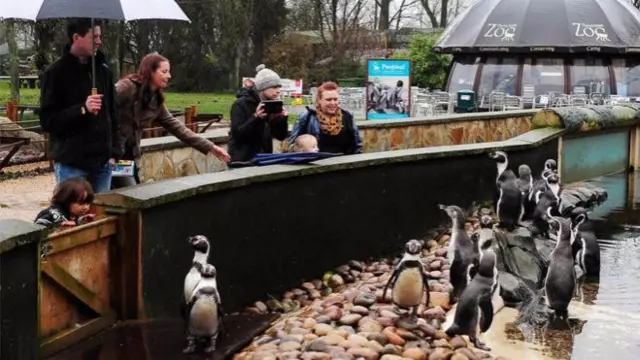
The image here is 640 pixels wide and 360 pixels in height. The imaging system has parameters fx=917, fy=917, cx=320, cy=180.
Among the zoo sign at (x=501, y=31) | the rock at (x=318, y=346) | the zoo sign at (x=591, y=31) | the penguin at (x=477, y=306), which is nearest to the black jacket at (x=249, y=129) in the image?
the penguin at (x=477, y=306)

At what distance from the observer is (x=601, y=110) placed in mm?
16781

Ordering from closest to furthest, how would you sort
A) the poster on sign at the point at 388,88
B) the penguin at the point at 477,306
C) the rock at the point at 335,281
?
the penguin at the point at 477,306 < the rock at the point at 335,281 < the poster on sign at the point at 388,88

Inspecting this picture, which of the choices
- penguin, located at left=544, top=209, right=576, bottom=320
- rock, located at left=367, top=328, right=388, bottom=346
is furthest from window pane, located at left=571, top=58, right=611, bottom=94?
rock, located at left=367, top=328, right=388, bottom=346

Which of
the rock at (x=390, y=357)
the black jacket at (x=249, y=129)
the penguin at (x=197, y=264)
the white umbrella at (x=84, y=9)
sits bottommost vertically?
the rock at (x=390, y=357)

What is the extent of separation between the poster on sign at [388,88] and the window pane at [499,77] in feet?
29.1

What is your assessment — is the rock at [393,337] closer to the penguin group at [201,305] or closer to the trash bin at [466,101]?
the penguin group at [201,305]

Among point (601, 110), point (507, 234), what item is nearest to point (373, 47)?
point (601, 110)

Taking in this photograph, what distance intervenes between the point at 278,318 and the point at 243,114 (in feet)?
6.55

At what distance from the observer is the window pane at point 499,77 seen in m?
27.8

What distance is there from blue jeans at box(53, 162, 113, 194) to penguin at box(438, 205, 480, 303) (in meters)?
2.91

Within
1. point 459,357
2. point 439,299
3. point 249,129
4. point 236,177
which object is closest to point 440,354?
point 459,357

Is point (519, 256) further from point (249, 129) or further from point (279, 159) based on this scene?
point (249, 129)

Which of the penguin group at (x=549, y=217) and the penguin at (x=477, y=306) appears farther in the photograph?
the penguin group at (x=549, y=217)

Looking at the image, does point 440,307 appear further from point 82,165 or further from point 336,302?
point 82,165
